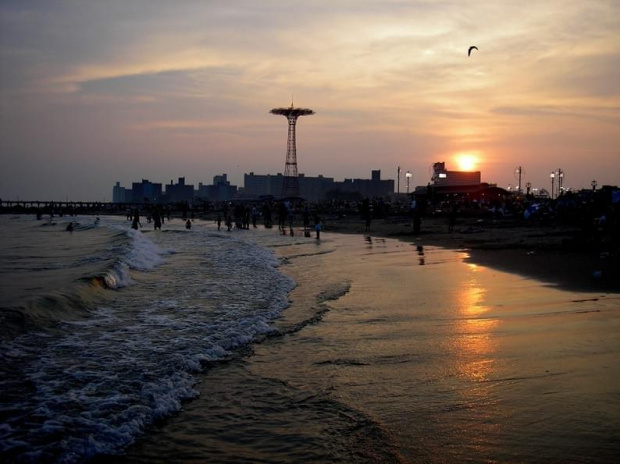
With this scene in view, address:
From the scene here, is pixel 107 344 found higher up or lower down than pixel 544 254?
lower down

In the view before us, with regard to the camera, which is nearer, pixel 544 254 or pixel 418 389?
pixel 418 389

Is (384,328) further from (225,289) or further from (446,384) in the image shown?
(225,289)

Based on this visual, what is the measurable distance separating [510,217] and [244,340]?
30718mm

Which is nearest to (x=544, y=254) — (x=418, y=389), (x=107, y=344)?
(x=418, y=389)

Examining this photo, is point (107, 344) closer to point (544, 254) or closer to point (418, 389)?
point (418, 389)

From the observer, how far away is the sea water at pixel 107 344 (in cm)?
420

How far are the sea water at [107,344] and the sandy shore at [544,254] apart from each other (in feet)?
20.7

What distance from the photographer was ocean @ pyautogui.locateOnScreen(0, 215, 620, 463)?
12.6 ft

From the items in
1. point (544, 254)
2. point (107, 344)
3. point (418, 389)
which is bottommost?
point (107, 344)

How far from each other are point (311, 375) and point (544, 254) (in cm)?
1301

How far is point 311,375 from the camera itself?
5520 mm

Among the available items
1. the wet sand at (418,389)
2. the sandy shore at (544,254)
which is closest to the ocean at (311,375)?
the wet sand at (418,389)

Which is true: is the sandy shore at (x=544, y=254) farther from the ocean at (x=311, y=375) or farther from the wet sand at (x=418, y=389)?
the wet sand at (x=418, y=389)

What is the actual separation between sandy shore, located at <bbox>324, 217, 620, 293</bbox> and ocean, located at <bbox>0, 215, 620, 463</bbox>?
135cm
